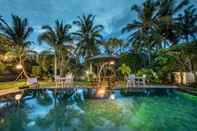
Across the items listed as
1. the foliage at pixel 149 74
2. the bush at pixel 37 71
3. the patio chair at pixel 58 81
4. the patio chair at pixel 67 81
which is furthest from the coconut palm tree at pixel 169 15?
the bush at pixel 37 71

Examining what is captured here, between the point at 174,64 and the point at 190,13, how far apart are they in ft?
37.7

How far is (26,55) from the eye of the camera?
23.1 meters

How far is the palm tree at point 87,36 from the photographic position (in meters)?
24.2

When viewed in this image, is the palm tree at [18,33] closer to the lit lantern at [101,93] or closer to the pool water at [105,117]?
the lit lantern at [101,93]

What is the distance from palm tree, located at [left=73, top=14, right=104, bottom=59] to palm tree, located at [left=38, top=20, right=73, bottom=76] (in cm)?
177

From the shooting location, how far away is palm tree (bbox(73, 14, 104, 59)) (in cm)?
2419

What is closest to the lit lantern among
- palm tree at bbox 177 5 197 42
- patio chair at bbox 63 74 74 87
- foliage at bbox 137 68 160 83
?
patio chair at bbox 63 74 74 87

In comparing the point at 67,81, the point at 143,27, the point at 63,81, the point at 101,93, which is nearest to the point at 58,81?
the point at 63,81

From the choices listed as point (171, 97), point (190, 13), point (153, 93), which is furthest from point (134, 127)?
point (190, 13)

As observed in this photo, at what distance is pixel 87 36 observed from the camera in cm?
2461

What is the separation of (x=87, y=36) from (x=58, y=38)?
356cm

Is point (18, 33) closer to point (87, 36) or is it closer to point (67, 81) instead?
point (87, 36)

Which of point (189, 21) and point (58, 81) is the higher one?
point (189, 21)

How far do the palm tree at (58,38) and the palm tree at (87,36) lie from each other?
177 centimetres
